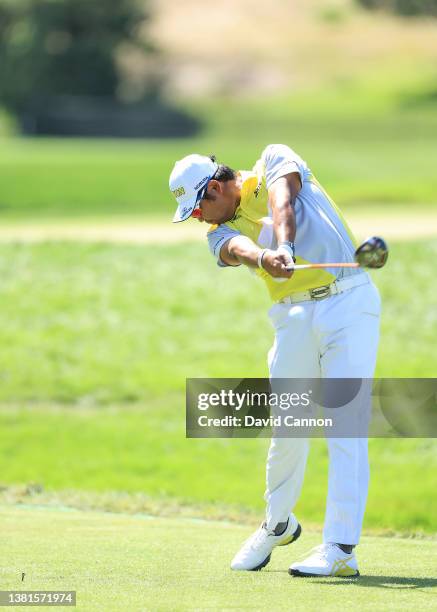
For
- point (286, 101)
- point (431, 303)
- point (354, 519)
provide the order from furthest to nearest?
point (286, 101) → point (431, 303) → point (354, 519)

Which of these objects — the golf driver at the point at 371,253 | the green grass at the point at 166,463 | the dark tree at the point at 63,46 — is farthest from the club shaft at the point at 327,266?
the dark tree at the point at 63,46

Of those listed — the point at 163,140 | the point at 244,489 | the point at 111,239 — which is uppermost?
the point at 163,140

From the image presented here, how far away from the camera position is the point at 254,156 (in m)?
34.5

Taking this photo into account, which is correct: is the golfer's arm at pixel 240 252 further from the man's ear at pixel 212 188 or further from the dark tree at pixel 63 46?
the dark tree at pixel 63 46

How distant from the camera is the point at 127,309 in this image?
55.3 ft

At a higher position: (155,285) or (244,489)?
(155,285)

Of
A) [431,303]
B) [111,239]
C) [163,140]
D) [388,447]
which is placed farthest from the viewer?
[163,140]

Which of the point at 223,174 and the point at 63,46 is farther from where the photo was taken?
the point at 63,46

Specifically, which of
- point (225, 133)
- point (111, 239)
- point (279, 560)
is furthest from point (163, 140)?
point (279, 560)

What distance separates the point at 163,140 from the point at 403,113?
10.7 m

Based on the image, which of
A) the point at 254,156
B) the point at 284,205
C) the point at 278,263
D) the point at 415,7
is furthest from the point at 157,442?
the point at 415,7

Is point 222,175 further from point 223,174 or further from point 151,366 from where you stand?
point 151,366

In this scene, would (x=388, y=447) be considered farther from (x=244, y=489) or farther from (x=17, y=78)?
(x=17, y=78)

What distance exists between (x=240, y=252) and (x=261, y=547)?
149 cm
